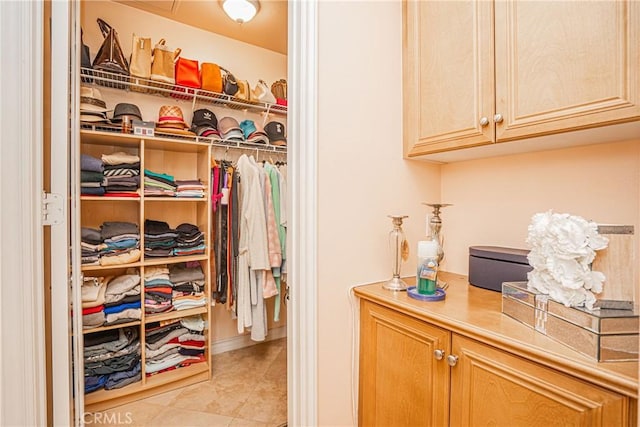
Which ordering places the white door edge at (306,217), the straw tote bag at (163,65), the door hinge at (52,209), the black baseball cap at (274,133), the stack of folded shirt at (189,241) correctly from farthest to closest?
the black baseball cap at (274,133)
the stack of folded shirt at (189,241)
the straw tote bag at (163,65)
the white door edge at (306,217)
the door hinge at (52,209)

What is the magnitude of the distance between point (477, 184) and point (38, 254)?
1.63 m

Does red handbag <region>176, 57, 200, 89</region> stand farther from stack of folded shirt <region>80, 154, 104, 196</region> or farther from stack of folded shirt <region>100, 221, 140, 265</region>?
stack of folded shirt <region>100, 221, 140, 265</region>

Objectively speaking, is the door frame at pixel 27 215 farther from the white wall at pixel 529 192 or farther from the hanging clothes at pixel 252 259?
the white wall at pixel 529 192

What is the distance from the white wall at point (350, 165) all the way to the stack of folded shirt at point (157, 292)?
133 centimetres

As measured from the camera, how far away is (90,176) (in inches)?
68.3

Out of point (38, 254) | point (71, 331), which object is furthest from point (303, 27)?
point (71, 331)

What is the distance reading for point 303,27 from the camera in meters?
1.10

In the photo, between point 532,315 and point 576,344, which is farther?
point 532,315

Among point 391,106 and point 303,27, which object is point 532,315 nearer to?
point 391,106

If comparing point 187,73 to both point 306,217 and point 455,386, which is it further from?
point 455,386

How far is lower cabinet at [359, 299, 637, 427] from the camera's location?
636 millimetres

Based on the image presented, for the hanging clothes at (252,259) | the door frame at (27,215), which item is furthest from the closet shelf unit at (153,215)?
the door frame at (27,215)

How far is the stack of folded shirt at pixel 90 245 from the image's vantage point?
1733 mm

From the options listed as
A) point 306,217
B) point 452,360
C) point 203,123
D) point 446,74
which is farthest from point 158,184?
point 452,360
